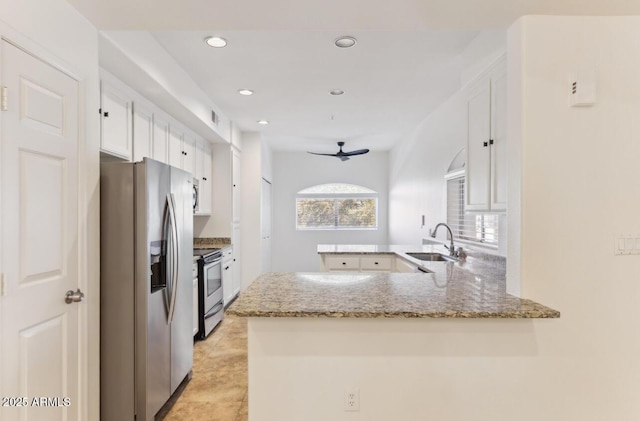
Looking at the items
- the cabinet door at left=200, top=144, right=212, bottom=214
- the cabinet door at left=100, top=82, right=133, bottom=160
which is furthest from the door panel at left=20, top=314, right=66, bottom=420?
the cabinet door at left=200, top=144, right=212, bottom=214

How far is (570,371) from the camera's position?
1637mm

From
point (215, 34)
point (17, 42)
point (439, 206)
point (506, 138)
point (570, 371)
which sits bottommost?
point (570, 371)

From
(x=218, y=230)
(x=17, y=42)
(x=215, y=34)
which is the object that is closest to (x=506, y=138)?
(x=215, y=34)

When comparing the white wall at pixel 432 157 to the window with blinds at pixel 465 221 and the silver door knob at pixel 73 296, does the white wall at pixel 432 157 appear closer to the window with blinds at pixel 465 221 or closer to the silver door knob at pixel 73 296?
the window with blinds at pixel 465 221

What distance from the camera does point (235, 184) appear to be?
522 centimetres

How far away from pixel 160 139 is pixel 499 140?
2.79 metres

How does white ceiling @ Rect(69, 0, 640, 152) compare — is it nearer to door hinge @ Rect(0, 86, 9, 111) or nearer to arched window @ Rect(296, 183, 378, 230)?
door hinge @ Rect(0, 86, 9, 111)

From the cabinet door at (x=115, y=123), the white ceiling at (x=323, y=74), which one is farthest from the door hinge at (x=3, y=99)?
the white ceiling at (x=323, y=74)

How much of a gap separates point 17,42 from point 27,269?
891 mm

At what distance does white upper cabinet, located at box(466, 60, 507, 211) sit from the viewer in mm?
1996

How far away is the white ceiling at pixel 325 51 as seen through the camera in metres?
1.63

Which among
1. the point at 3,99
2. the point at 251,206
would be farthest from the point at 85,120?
the point at 251,206

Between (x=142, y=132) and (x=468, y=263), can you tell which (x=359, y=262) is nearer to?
(x=468, y=263)

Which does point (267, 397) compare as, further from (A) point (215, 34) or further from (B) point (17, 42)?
(A) point (215, 34)
